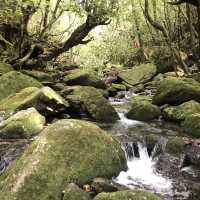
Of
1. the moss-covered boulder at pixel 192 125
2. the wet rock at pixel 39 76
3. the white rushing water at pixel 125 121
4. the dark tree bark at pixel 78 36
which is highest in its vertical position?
the dark tree bark at pixel 78 36

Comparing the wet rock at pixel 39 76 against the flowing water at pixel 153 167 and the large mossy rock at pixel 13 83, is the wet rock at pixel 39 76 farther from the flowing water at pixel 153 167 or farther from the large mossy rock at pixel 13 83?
the flowing water at pixel 153 167

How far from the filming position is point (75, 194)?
7824mm

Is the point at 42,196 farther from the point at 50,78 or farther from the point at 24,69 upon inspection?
the point at 24,69

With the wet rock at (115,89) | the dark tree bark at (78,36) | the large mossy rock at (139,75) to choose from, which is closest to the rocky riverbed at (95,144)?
the wet rock at (115,89)

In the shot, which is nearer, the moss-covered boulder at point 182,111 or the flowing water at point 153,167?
the flowing water at point 153,167

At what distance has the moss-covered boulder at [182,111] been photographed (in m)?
15.2

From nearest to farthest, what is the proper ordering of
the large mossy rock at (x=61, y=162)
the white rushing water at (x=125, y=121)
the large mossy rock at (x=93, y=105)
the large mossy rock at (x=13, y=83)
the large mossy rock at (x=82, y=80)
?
1. the large mossy rock at (x=61, y=162)
2. the white rushing water at (x=125, y=121)
3. the large mossy rock at (x=93, y=105)
4. the large mossy rock at (x=13, y=83)
5. the large mossy rock at (x=82, y=80)

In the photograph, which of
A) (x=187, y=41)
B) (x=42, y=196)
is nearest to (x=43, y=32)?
(x=187, y=41)

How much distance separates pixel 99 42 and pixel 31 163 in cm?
2833

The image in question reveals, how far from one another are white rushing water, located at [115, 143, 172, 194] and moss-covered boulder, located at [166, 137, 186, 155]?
0.57 m

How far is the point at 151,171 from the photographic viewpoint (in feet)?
34.5

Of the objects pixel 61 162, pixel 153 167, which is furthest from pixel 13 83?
pixel 61 162

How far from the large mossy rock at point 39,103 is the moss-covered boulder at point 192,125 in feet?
13.5

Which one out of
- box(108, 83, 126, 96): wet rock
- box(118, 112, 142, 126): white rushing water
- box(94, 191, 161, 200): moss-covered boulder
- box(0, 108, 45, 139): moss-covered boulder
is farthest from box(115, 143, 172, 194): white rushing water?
box(108, 83, 126, 96): wet rock
